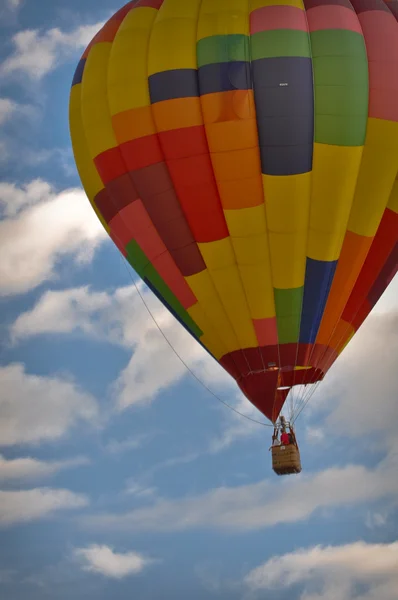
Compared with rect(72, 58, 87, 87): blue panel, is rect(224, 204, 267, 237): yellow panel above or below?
below

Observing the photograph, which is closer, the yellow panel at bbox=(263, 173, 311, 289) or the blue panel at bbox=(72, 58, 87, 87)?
the yellow panel at bbox=(263, 173, 311, 289)

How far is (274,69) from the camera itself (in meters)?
23.0

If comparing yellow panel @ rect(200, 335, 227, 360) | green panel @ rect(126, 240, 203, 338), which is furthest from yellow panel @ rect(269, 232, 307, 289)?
green panel @ rect(126, 240, 203, 338)

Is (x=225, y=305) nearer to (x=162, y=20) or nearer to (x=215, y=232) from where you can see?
(x=215, y=232)

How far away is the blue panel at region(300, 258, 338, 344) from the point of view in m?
24.0

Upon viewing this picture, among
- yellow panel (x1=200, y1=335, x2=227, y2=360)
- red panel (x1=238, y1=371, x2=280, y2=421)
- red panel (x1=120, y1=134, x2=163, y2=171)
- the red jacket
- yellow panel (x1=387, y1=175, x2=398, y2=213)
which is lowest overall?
the red jacket

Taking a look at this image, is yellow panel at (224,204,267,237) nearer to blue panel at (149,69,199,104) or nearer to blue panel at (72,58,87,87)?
blue panel at (149,69,199,104)

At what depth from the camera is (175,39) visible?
77.3 ft

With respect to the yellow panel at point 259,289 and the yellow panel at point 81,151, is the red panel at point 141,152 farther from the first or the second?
the yellow panel at point 259,289

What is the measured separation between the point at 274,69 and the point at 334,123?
1.29m

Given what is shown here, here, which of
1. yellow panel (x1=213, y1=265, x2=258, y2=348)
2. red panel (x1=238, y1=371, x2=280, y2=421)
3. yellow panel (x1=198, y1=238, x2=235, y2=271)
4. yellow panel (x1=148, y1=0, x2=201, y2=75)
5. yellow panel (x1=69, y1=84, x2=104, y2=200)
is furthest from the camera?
yellow panel (x1=69, y1=84, x2=104, y2=200)

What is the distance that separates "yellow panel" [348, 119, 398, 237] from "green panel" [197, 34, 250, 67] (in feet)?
7.78

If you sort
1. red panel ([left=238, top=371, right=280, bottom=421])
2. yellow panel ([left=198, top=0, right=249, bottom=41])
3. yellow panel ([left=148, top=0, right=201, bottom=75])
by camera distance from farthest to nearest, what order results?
red panel ([left=238, top=371, right=280, bottom=421])
yellow panel ([left=148, top=0, right=201, bottom=75])
yellow panel ([left=198, top=0, right=249, bottom=41])

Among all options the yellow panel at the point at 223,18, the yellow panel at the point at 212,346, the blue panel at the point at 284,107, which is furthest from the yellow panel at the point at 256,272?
the yellow panel at the point at 223,18
